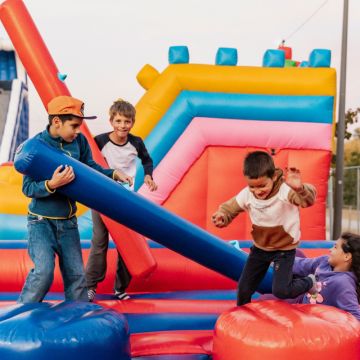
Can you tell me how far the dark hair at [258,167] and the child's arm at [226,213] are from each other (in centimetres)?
24

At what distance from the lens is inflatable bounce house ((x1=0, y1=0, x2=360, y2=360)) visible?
2.31 metres

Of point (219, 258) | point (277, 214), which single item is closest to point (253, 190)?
point (277, 214)

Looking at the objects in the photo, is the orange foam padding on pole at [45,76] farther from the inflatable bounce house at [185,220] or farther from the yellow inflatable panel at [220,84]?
the yellow inflatable panel at [220,84]

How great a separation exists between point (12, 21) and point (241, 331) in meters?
2.48

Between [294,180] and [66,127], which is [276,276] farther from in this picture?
[66,127]

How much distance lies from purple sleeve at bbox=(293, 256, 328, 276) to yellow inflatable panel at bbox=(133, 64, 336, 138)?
6.94 ft

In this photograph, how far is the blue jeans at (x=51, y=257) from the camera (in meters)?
2.63

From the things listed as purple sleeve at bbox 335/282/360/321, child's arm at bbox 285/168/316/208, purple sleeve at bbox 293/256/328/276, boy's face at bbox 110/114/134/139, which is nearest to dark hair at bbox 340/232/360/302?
purple sleeve at bbox 335/282/360/321

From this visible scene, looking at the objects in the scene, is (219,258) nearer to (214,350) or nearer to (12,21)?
(214,350)

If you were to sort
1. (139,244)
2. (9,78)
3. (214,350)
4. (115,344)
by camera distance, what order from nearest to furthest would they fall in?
1. (115,344)
2. (214,350)
3. (139,244)
4. (9,78)

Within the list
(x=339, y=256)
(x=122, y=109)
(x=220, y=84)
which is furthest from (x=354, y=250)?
(x=220, y=84)

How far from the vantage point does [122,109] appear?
3305 millimetres

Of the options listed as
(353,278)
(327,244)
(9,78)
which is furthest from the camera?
(9,78)

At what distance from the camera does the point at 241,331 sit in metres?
2.37
